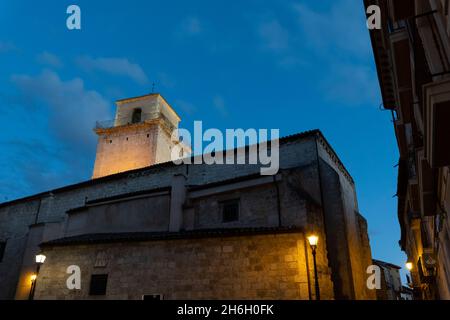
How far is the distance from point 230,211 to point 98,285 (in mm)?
6694

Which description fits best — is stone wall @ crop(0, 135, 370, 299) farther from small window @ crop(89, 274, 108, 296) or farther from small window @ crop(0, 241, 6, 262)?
small window @ crop(89, 274, 108, 296)

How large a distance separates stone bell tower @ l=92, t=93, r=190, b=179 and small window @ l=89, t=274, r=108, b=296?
1922 cm

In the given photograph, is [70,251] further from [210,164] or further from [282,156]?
[282,156]

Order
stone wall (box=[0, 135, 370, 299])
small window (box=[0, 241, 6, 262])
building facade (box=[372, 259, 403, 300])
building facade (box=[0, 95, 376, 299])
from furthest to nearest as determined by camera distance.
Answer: building facade (box=[372, 259, 403, 300]) < small window (box=[0, 241, 6, 262]) < stone wall (box=[0, 135, 370, 299]) < building facade (box=[0, 95, 376, 299])

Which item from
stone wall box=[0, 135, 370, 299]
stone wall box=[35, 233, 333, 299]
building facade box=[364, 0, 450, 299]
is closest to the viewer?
building facade box=[364, 0, 450, 299]

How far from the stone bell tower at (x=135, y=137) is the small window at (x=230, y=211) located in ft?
57.6

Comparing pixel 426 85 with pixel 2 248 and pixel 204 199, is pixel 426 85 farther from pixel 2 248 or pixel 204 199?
pixel 2 248

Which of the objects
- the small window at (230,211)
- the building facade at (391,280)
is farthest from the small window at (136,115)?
the building facade at (391,280)

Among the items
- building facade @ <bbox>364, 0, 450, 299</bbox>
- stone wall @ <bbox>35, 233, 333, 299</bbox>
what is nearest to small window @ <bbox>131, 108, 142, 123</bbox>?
stone wall @ <bbox>35, 233, 333, 299</bbox>

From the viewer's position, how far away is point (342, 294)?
1612 cm

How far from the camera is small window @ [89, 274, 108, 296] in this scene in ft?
47.4

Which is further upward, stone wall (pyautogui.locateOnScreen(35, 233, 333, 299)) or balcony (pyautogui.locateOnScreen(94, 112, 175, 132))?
balcony (pyautogui.locateOnScreen(94, 112, 175, 132))

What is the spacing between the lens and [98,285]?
1457cm

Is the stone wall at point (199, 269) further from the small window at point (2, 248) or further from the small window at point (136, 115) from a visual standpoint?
the small window at point (136, 115)
